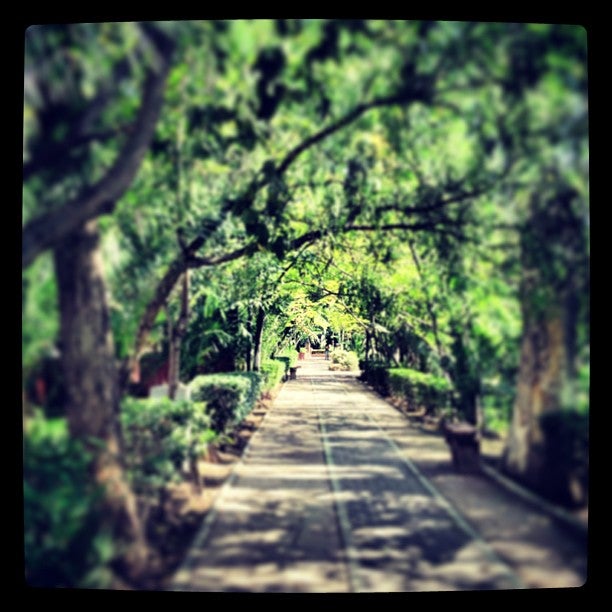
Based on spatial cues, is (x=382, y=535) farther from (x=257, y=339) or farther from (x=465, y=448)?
(x=257, y=339)

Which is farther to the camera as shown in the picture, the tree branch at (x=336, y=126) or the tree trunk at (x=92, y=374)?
the tree branch at (x=336, y=126)

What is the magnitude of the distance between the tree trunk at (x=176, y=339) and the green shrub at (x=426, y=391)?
3.49m

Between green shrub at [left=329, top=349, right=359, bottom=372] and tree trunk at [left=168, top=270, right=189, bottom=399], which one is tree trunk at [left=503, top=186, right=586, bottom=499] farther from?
green shrub at [left=329, top=349, right=359, bottom=372]

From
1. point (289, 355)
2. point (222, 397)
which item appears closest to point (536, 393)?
point (222, 397)

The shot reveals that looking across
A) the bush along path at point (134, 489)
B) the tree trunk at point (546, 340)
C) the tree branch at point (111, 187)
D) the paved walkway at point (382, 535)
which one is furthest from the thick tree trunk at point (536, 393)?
the tree branch at point (111, 187)

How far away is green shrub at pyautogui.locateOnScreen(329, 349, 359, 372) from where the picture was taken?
26.7m

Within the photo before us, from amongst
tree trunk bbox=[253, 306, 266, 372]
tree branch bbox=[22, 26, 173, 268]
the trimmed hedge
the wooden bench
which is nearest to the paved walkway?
the wooden bench

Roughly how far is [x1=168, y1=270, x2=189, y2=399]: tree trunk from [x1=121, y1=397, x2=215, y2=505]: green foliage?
58cm

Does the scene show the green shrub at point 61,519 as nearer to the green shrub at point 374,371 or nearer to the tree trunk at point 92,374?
the tree trunk at point 92,374

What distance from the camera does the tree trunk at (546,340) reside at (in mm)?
4441

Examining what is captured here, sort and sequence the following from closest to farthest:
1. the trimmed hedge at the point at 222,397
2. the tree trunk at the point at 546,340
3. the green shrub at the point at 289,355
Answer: the tree trunk at the point at 546,340
the trimmed hedge at the point at 222,397
the green shrub at the point at 289,355

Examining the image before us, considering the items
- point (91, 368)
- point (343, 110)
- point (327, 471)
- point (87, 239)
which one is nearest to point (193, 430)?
point (327, 471)

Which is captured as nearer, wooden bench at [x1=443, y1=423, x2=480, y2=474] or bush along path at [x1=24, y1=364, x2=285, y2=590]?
bush along path at [x1=24, y1=364, x2=285, y2=590]
